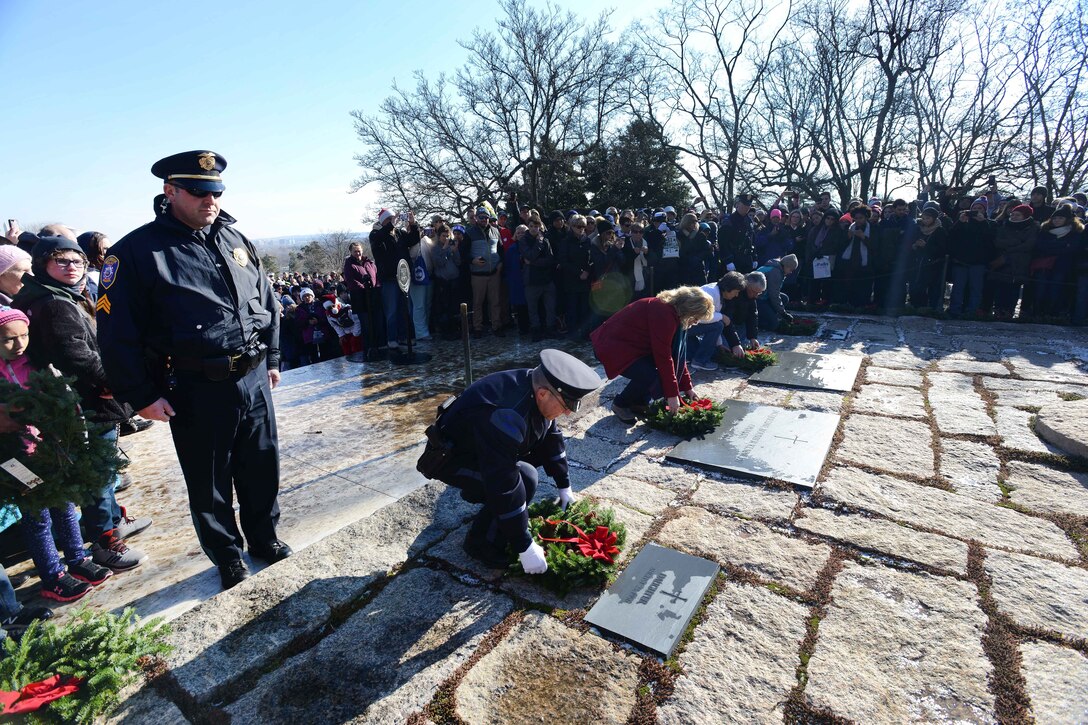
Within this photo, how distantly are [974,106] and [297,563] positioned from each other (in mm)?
23004

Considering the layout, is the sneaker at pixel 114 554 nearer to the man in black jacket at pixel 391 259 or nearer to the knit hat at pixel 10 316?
the knit hat at pixel 10 316

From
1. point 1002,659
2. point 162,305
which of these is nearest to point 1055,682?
point 1002,659

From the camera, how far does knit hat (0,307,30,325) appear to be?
270cm

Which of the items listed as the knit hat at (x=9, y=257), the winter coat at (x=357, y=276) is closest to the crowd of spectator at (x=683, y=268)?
the winter coat at (x=357, y=276)

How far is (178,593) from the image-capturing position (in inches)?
111

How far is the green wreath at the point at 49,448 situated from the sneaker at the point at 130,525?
111 cm

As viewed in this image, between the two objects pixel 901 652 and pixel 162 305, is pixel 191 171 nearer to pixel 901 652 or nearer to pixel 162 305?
pixel 162 305

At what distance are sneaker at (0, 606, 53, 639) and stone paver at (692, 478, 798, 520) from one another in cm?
355

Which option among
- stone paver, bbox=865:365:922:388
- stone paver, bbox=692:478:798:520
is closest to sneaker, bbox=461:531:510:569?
stone paver, bbox=692:478:798:520

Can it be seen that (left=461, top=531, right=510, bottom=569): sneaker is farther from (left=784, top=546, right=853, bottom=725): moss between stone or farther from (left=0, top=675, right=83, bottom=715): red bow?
(left=0, top=675, right=83, bottom=715): red bow

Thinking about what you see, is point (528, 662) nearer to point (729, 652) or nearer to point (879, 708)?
point (729, 652)

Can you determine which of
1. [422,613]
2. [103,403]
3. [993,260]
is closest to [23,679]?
[422,613]

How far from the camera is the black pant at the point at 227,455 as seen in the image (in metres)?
2.63

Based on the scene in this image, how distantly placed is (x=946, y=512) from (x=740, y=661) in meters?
1.95
